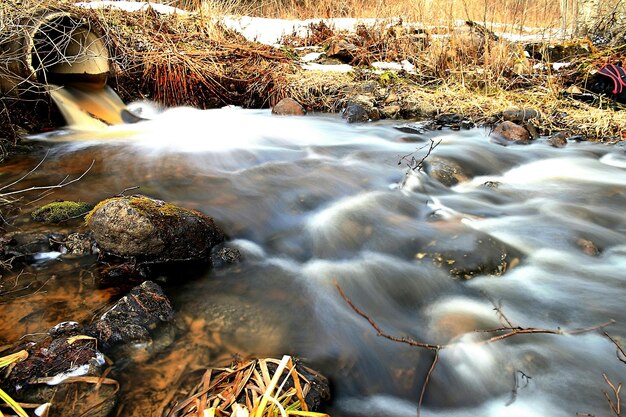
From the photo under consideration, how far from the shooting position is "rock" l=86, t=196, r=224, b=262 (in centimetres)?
A: 252

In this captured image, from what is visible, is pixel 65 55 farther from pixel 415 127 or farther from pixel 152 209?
pixel 415 127

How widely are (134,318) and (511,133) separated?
482 centimetres

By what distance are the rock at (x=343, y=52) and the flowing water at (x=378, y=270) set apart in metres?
3.61

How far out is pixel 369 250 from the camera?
9.96ft

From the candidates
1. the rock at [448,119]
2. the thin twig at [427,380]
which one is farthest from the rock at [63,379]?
the rock at [448,119]

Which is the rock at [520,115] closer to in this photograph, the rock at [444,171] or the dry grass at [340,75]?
the dry grass at [340,75]

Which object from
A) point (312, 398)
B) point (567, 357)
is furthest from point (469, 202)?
point (312, 398)

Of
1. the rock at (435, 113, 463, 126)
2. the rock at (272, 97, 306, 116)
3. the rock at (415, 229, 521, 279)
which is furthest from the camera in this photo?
the rock at (272, 97, 306, 116)

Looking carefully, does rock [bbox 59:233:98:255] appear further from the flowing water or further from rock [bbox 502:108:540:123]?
rock [bbox 502:108:540:123]

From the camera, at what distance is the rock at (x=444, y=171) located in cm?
416

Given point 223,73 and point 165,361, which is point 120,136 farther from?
point 165,361

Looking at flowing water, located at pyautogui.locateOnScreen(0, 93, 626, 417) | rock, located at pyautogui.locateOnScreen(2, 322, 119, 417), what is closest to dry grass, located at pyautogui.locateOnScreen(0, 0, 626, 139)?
flowing water, located at pyautogui.locateOnScreen(0, 93, 626, 417)

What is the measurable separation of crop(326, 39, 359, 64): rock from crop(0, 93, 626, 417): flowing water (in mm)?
3606

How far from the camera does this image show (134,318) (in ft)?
6.68
